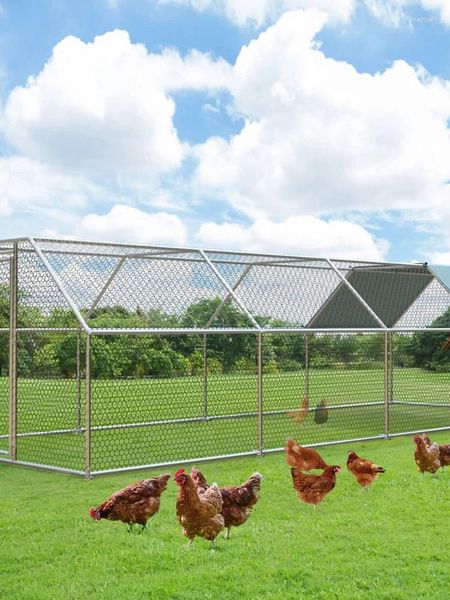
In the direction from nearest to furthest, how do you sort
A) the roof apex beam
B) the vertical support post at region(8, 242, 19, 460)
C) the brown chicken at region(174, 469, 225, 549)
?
the brown chicken at region(174, 469, 225, 549)
the vertical support post at region(8, 242, 19, 460)
the roof apex beam

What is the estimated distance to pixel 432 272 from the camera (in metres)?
14.4

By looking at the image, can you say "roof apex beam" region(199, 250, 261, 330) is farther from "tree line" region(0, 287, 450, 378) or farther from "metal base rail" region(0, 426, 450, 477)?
"tree line" region(0, 287, 450, 378)

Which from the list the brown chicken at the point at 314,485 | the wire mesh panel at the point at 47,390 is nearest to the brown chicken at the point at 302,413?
the wire mesh panel at the point at 47,390

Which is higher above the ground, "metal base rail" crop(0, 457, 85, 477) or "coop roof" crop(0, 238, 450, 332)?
"coop roof" crop(0, 238, 450, 332)

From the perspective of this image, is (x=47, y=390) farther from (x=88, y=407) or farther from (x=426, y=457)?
(x=426, y=457)

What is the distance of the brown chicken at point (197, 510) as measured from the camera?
5.44 meters

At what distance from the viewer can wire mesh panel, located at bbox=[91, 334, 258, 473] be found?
10.5m

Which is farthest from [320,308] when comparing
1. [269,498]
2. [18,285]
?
[269,498]

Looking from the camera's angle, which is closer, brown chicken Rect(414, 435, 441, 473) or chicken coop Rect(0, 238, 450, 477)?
brown chicken Rect(414, 435, 441, 473)

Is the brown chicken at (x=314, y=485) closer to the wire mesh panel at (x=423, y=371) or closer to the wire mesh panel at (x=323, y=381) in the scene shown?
the wire mesh panel at (x=323, y=381)

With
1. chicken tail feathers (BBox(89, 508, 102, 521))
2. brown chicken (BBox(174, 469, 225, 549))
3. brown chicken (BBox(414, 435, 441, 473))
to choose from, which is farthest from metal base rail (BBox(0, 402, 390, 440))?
brown chicken (BBox(174, 469, 225, 549))

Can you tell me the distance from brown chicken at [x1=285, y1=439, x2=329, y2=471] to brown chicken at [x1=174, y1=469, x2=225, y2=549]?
2.76 metres

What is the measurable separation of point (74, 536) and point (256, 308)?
22.4 feet

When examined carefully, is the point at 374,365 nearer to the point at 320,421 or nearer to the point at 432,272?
the point at 320,421
